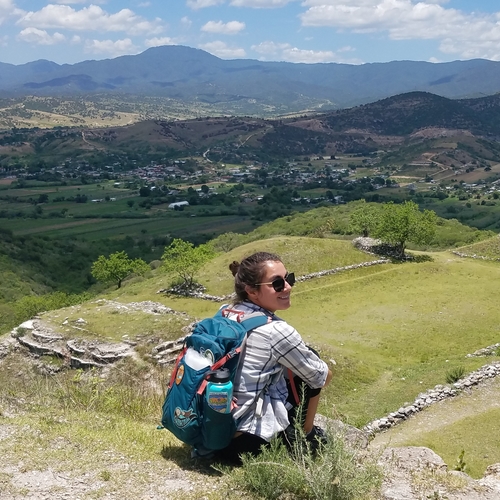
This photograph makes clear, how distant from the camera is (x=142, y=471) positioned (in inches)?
314

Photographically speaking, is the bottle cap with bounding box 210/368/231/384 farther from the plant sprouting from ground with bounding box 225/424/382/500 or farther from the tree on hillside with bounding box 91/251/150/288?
the tree on hillside with bounding box 91/251/150/288

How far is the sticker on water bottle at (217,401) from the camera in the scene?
709 centimetres

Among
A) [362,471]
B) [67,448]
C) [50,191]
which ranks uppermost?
[362,471]

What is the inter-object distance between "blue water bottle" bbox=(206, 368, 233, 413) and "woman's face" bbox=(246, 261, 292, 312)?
1226 mm

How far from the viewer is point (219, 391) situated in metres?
7.08

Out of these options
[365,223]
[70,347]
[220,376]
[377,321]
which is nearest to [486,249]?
[365,223]

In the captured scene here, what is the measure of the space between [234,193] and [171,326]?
5957 inches

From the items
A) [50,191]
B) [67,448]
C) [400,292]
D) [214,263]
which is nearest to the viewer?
[67,448]

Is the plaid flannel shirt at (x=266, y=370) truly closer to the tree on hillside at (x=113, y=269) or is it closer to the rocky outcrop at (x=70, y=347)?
the rocky outcrop at (x=70, y=347)

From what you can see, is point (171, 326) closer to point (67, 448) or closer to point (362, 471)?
point (67, 448)

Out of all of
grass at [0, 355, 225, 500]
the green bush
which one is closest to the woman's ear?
the green bush

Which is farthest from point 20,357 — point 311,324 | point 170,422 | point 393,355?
point 170,422

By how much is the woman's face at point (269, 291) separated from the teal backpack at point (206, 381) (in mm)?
291

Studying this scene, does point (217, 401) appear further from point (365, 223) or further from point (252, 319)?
point (365, 223)
